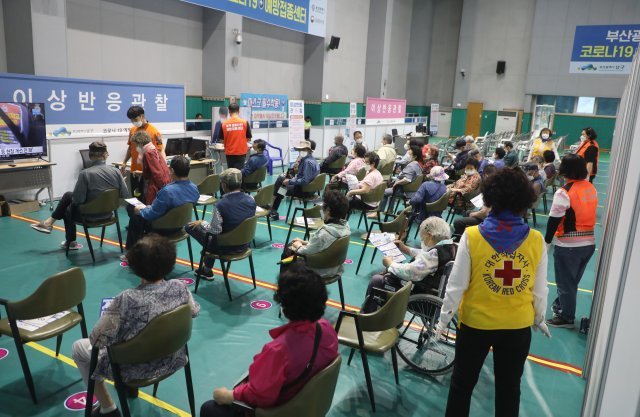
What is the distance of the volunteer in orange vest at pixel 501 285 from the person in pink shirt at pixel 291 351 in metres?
0.68

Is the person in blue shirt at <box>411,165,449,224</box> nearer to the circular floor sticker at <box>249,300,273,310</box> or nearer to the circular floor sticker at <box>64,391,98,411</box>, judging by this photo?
the circular floor sticker at <box>249,300,273,310</box>

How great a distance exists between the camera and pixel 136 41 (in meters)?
10.8

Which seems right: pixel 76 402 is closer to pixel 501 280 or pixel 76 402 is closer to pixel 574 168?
pixel 501 280

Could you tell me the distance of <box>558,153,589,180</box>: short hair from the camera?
3607 mm

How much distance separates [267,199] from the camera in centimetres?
570

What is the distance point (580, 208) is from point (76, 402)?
12.2 feet

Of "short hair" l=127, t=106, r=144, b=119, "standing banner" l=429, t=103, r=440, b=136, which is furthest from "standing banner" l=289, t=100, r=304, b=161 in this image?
"standing banner" l=429, t=103, r=440, b=136

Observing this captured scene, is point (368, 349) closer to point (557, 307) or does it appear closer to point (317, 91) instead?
point (557, 307)

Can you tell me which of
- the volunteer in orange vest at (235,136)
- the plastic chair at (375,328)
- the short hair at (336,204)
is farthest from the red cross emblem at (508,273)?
the volunteer in orange vest at (235,136)

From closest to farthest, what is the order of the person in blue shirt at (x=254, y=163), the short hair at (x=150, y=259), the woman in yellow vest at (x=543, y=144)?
the short hair at (x=150, y=259), the person in blue shirt at (x=254, y=163), the woman in yellow vest at (x=543, y=144)

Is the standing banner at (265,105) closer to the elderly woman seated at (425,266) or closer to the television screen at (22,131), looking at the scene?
the television screen at (22,131)

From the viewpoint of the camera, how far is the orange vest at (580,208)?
3.64 metres

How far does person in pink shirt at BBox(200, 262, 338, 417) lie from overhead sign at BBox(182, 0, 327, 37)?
9487 millimetres

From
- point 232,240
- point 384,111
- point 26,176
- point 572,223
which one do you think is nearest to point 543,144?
point 384,111
